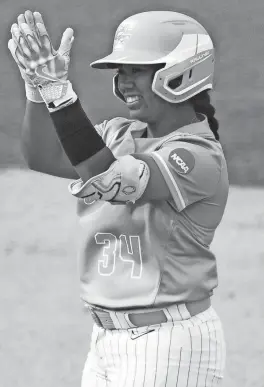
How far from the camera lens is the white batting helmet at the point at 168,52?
2.88 metres

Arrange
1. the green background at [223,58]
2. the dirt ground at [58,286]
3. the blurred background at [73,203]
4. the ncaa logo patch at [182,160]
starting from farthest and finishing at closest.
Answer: the green background at [223,58] < the blurred background at [73,203] < the dirt ground at [58,286] < the ncaa logo patch at [182,160]

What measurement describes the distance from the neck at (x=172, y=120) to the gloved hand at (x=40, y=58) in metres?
0.41

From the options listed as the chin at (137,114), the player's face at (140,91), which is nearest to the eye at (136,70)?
the player's face at (140,91)

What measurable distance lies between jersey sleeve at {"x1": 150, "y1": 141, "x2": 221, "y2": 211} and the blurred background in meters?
2.54

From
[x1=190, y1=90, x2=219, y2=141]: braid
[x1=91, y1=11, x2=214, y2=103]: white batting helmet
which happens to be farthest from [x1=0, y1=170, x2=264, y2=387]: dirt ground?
[x1=91, y1=11, x2=214, y2=103]: white batting helmet

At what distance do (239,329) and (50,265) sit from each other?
1268 millimetres

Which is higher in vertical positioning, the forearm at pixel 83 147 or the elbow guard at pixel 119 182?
the forearm at pixel 83 147

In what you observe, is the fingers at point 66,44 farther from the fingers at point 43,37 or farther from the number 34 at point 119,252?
the number 34 at point 119,252

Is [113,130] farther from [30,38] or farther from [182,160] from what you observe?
[30,38]

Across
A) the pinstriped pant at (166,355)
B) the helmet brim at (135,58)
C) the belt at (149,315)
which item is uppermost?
the helmet brim at (135,58)

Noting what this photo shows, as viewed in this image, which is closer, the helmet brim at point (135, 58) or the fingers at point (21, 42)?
the fingers at point (21, 42)

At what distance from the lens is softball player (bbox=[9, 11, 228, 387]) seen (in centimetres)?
290

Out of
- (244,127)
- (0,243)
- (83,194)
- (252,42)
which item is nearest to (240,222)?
(244,127)

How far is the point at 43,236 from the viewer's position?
6086mm
